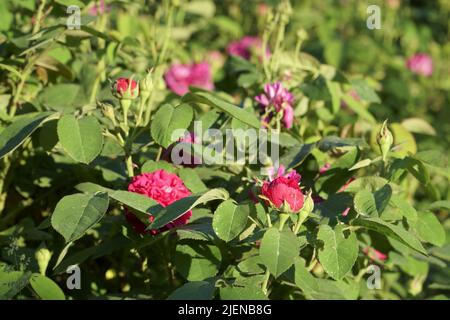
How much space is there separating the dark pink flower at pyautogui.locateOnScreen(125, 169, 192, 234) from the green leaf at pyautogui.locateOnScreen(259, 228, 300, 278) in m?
0.24

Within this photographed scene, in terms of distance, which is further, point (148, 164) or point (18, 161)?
point (18, 161)

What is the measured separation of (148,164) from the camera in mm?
1490

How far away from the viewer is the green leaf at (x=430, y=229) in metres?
1.48

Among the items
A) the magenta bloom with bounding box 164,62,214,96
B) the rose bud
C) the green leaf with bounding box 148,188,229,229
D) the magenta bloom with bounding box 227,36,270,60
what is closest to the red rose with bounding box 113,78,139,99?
the rose bud

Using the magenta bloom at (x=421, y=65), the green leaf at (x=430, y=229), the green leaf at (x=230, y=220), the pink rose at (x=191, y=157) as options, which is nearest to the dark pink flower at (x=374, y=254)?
the green leaf at (x=430, y=229)

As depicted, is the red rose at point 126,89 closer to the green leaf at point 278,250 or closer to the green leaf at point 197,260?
the green leaf at point 197,260

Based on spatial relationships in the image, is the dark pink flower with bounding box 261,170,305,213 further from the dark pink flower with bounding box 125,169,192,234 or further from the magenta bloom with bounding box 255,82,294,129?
the magenta bloom with bounding box 255,82,294,129

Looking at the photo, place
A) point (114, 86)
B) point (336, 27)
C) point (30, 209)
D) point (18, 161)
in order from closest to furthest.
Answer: point (114, 86), point (18, 161), point (30, 209), point (336, 27)

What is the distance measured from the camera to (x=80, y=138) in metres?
1.37

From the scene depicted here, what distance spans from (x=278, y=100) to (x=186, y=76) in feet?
2.43

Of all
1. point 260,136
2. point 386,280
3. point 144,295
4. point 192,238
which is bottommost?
point 386,280

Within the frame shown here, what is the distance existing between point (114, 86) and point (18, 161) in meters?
0.38
